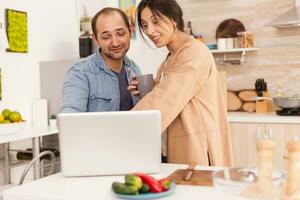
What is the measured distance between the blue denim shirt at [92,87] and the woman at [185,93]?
327mm

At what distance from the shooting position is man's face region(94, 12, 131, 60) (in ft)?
6.57

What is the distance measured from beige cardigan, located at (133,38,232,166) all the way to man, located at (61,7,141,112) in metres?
0.29

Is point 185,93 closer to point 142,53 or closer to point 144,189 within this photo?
point 144,189

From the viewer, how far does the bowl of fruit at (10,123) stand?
9.92 feet

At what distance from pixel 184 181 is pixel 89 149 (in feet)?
1.09

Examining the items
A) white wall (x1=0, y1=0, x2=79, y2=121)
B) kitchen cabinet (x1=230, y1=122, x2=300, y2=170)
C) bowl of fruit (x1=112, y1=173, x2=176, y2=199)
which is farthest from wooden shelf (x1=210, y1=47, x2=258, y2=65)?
bowl of fruit (x1=112, y1=173, x2=176, y2=199)

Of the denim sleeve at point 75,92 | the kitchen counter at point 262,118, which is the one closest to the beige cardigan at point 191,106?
the denim sleeve at point 75,92

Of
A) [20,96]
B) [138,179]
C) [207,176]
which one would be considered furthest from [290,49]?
[138,179]

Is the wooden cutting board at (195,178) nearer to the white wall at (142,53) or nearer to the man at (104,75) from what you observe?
the man at (104,75)

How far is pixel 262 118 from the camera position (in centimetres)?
375

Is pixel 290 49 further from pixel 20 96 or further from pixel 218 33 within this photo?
pixel 20 96

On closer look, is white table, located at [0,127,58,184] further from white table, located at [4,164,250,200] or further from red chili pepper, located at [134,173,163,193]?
red chili pepper, located at [134,173,163,193]

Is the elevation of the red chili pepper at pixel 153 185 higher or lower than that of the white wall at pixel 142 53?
lower

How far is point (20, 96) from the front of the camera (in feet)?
11.8
